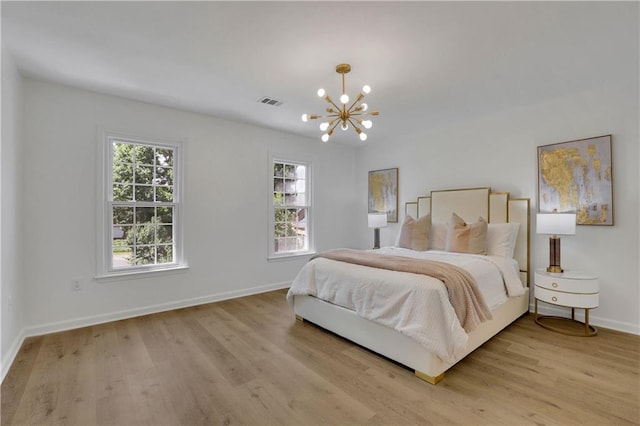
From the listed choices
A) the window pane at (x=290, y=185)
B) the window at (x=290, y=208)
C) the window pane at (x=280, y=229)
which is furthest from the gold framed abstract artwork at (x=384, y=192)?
the window pane at (x=280, y=229)

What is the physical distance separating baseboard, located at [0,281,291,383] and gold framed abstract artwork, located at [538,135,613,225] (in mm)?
3950

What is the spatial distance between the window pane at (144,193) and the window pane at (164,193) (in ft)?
0.25

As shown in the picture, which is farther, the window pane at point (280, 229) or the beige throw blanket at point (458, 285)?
the window pane at point (280, 229)

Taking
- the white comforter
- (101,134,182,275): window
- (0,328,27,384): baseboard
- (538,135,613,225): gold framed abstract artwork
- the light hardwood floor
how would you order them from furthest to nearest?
(101,134,182,275): window < (538,135,613,225): gold framed abstract artwork < (0,328,27,384): baseboard < the white comforter < the light hardwood floor

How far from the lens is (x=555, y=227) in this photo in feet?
9.95

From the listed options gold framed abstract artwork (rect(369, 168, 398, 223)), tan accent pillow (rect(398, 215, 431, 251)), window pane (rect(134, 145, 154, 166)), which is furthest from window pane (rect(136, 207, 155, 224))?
gold framed abstract artwork (rect(369, 168, 398, 223))

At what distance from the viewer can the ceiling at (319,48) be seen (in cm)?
198

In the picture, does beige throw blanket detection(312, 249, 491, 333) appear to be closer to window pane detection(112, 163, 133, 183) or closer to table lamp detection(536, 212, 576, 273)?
table lamp detection(536, 212, 576, 273)

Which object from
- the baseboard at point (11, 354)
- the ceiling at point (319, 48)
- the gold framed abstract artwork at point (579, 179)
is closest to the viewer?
the ceiling at point (319, 48)

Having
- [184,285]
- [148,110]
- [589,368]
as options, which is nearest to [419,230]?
[589,368]

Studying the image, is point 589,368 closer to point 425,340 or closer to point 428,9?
point 425,340

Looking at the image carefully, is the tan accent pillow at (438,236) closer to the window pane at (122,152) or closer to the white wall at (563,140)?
the white wall at (563,140)

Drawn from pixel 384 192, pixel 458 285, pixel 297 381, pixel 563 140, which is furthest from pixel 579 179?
pixel 297 381

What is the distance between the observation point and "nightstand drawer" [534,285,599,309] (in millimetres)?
2900
